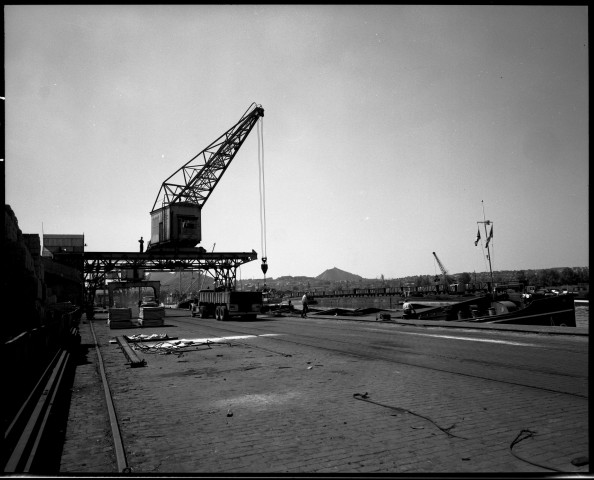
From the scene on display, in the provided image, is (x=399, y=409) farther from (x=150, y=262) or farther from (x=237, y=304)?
(x=150, y=262)

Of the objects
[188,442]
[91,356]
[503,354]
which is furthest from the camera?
[91,356]

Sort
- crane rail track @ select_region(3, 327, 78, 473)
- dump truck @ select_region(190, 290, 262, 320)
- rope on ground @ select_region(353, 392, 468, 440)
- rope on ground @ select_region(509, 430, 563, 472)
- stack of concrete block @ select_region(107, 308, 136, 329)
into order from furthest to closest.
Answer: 1. dump truck @ select_region(190, 290, 262, 320)
2. stack of concrete block @ select_region(107, 308, 136, 329)
3. rope on ground @ select_region(353, 392, 468, 440)
4. crane rail track @ select_region(3, 327, 78, 473)
5. rope on ground @ select_region(509, 430, 563, 472)

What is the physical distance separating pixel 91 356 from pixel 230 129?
3971 cm

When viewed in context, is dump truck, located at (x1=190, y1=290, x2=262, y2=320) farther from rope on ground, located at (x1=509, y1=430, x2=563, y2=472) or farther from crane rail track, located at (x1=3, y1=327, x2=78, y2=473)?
rope on ground, located at (x1=509, y1=430, x2=563, y2=472)

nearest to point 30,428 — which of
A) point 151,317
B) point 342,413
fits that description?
point 342,413

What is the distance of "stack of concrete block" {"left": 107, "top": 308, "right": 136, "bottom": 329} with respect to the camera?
87.5 ft

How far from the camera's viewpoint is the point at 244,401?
23.9 ft

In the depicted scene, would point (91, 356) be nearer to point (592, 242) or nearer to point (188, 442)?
point (188, 442)

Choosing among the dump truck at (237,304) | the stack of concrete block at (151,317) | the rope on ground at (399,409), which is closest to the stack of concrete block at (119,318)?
the stack of concrete block at (151,317)

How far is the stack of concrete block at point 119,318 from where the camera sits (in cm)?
2667

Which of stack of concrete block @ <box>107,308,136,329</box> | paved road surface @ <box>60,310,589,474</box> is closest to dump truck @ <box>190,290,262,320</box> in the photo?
stack of concrete block @ <box>107,308,136,329</box>

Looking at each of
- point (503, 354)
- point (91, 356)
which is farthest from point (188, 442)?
point (91, 356)

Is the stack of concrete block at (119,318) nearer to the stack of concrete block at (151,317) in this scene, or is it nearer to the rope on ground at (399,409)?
the stack of concrete block at (151,317)
